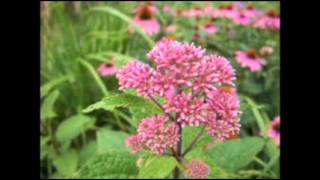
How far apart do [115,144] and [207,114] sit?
0.72m

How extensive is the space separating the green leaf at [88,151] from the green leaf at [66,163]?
46 mm

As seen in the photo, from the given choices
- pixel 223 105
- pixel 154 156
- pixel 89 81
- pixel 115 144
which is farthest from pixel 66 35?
pixel 223 105

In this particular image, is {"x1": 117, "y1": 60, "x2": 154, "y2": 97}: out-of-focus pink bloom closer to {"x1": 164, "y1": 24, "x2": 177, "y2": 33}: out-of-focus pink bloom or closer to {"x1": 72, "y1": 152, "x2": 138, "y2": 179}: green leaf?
{"x1": 72, "y1": 152, "x2": 138, "y2": 179}: green leaf

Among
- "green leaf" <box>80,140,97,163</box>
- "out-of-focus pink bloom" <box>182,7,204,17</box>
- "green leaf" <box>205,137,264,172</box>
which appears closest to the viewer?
"green leaf" <box>205,137,264,172</box>

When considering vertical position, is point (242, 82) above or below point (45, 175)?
above

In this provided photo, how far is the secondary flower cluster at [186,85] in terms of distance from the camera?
72 cm

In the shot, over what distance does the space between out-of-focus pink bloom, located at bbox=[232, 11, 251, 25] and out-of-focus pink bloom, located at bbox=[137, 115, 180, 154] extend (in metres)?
1.66

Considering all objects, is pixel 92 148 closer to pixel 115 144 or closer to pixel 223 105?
pixel 115 144

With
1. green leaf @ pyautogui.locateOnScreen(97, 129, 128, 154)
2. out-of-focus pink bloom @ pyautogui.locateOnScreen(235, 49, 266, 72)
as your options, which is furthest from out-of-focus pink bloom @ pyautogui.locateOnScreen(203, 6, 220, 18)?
green leaf @ pyautogui.locateOnScreen(97, 129, 128, 154)

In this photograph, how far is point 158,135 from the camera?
0.78 metres

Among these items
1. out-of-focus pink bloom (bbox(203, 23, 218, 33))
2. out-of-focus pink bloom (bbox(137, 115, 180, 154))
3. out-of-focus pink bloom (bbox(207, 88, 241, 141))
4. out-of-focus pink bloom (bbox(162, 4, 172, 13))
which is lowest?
out-of-focus pink bloom (bbox(137, 115, 180, 154))

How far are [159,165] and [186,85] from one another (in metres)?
0.24

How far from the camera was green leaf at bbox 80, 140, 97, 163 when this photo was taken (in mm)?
1820

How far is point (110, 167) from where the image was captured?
3.55 feet
